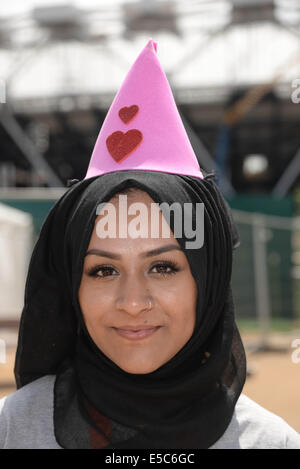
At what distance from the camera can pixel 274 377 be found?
682 cm

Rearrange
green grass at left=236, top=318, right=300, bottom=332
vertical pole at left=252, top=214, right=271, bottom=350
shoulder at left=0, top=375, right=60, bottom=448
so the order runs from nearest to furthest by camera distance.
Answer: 1. shoulder at left=0, top=375, right=60, bottom=448
2. vertical pole at left=252, top=214, right=271, bottom=350
3. green grass at left=236, top=318, right=300, bottom=332

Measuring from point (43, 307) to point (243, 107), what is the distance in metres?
20.8

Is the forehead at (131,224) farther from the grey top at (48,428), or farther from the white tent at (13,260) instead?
the white tent at (13,260)

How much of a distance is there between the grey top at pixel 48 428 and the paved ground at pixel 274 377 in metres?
3.32

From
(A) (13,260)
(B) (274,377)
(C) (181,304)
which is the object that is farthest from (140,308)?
(A) (13,260)

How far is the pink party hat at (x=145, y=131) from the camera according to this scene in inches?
61.4

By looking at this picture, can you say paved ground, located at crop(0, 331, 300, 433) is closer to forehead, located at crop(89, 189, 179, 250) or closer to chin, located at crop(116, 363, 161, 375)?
chin, located at crop(116, 363, 161, 375)

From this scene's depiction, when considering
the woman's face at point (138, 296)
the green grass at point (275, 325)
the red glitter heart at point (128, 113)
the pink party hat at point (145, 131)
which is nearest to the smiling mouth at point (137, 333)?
the woman's face at point (138, 296)

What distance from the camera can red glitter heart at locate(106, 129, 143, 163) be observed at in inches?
61.7

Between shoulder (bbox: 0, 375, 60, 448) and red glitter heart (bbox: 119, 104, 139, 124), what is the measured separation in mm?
825

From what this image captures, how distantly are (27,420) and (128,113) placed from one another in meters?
0.91

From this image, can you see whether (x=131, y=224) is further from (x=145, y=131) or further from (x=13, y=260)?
(x=13, y=260)

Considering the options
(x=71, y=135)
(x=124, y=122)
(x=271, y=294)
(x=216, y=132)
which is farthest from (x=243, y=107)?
(x=124, y=122)

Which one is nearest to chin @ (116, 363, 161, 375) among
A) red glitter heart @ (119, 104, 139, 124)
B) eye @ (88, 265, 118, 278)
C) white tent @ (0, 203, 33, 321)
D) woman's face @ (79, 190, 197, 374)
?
woman's face @ (79, 190, 197, 374)
